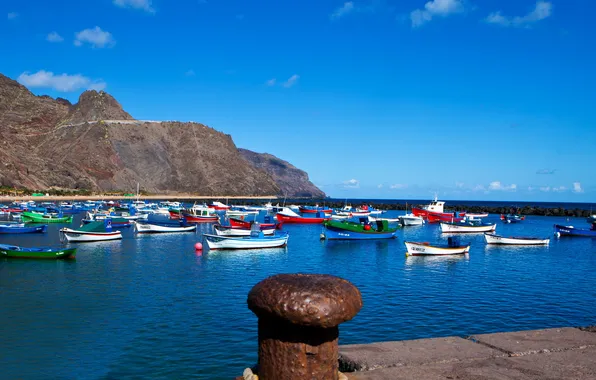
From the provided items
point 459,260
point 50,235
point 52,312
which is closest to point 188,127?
point 50,235

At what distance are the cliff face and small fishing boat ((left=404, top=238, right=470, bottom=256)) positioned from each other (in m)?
128

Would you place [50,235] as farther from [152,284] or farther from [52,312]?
[52,312]

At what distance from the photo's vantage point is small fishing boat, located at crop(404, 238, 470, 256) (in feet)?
123

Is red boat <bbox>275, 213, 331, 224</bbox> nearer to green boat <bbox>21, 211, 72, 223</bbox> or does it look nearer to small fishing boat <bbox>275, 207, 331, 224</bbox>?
small fishing boat <bbox>275, 207, 331, 224</bbox>

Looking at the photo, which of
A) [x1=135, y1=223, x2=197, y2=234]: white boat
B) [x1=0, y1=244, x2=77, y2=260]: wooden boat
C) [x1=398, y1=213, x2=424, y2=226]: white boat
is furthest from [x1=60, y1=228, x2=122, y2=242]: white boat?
[x1=398, y1=213, x2=424, y2=226]: white boat

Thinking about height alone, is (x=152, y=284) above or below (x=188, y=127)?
below

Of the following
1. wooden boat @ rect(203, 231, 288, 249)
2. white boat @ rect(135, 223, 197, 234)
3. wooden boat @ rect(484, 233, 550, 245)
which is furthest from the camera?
white boat @ rect(135, 223, 197, 234)

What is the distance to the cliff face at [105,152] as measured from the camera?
499ft

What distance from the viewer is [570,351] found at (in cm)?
586

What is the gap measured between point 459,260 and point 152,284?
75.1 feet

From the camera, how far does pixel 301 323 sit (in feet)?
13.2

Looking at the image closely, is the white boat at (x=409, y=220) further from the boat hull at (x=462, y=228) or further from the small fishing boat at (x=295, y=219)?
the boat hull at (x=462, y=228)

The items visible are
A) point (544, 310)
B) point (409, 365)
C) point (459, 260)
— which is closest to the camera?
point (409, 365)

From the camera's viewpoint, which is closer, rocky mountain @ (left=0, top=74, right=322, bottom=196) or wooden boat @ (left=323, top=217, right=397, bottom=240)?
wooden boat @ (left=323, top=217, right=397, bottom=240)
